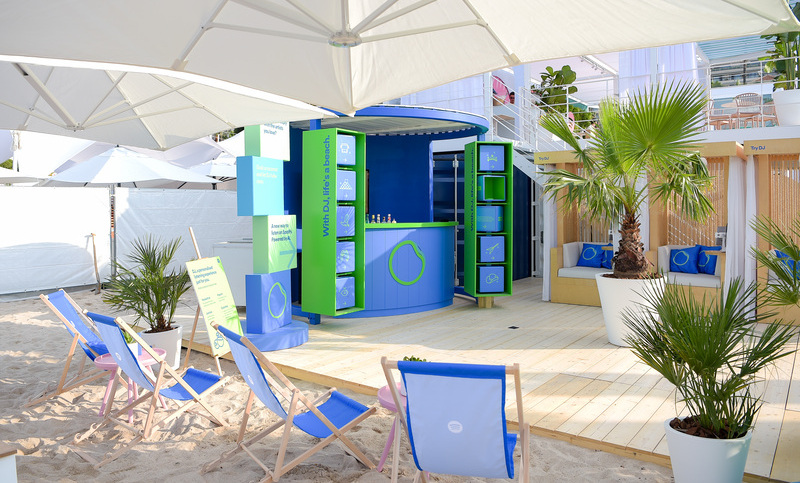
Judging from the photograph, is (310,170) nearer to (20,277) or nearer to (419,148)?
(419,148)

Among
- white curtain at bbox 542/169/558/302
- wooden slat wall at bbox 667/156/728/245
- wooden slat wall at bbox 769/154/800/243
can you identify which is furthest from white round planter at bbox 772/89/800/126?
white curtain at bbox 542/169/558/302

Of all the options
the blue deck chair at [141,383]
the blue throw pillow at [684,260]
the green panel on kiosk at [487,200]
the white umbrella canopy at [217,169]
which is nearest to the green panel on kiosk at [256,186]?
the blue deck chair at [141,383]

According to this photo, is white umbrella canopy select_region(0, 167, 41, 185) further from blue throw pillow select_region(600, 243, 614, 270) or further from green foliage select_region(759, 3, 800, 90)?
green foliage select_region(759, 3, 800, 90)

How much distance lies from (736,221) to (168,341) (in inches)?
269

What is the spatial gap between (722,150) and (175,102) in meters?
6.29

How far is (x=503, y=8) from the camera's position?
298 cm

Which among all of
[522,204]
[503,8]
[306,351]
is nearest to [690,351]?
[503,8]

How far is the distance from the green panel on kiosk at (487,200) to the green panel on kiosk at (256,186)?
10.5 ft

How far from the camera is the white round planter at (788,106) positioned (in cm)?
822

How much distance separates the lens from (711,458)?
2.90 meters

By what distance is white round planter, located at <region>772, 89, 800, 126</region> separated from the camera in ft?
27.0

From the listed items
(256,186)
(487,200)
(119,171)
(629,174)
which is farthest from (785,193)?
(119,171)

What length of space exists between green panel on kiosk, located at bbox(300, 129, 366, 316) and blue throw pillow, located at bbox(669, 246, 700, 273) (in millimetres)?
4436

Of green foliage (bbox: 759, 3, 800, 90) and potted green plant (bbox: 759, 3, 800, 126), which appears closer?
potted green plant (bbox: 759, 3, 800, 126)
